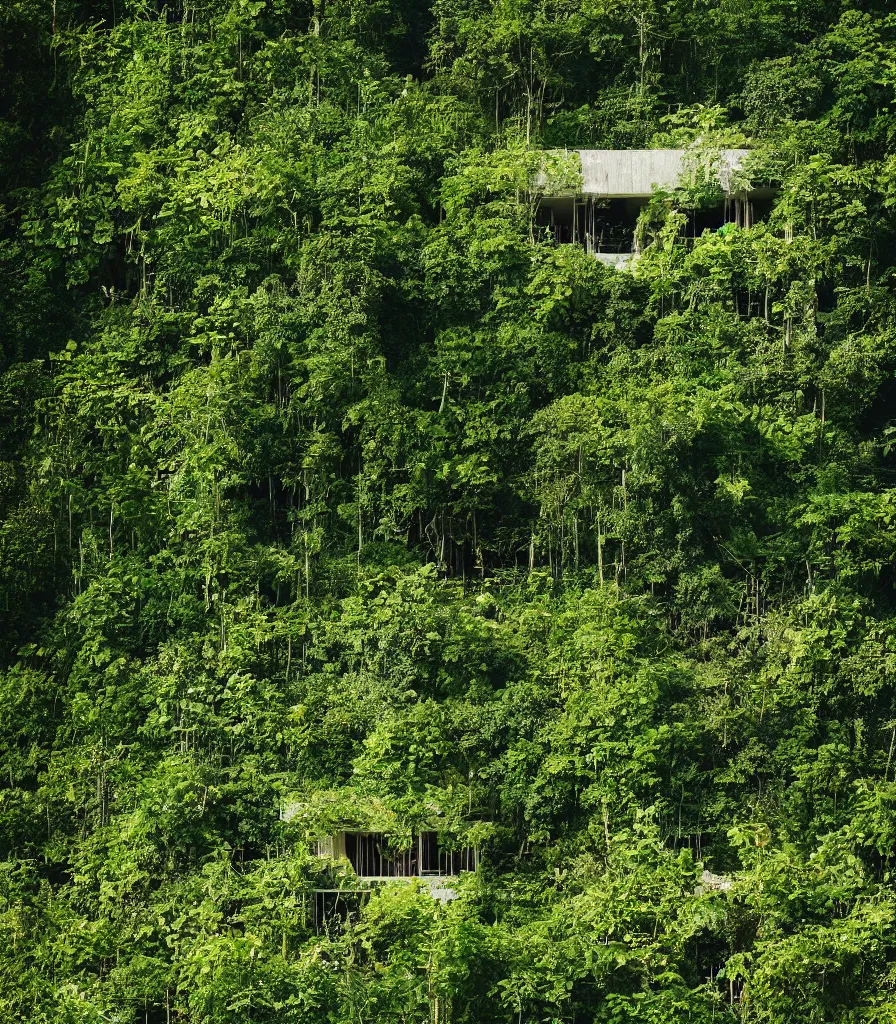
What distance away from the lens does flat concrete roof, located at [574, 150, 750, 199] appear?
26.0 metres

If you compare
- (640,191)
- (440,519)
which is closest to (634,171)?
(640,191)

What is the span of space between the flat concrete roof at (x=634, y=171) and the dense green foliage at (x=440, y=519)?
27cm

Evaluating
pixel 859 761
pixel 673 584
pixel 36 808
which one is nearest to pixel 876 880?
pixel 859 761

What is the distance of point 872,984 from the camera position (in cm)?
2064

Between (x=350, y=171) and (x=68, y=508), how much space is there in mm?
4751

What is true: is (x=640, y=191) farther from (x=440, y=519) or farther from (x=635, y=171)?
(x=440, y=519)

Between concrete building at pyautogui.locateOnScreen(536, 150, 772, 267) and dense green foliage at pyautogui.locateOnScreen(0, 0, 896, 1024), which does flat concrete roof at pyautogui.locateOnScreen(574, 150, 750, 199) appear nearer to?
concrete building at pyautogui.locateOnScreen(536, 150, 772, 267)

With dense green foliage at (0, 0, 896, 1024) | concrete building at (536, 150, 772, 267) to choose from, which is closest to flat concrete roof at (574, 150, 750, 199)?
concrete building at (536, 150, 772, 267)

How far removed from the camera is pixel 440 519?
24562mm

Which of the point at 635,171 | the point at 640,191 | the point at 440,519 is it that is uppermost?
the point at 635,171

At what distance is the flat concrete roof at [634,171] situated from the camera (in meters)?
26.0

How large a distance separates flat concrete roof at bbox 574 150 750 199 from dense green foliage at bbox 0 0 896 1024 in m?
0.27

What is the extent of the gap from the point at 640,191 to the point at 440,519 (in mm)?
4409

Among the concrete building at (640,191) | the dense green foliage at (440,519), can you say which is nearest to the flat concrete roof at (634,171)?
the concrete building at (640,191)
